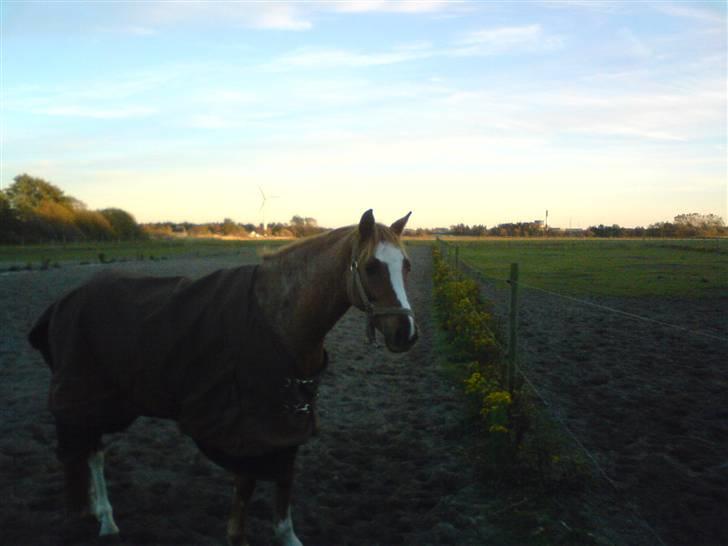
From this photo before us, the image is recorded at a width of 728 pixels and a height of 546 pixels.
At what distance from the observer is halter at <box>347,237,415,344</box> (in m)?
3.12

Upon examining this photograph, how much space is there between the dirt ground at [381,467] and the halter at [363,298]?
4.70 ft

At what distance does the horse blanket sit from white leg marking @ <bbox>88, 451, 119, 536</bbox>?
36 cm

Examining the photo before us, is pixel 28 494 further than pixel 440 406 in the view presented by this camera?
No

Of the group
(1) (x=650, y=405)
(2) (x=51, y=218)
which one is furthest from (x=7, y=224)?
(1) (x=650, y=405)

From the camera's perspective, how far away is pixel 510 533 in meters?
3.71

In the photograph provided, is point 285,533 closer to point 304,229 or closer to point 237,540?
point 237,540

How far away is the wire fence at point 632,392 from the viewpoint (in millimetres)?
4820

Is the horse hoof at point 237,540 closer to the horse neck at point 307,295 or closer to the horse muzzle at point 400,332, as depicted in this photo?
the horse neck at point 307,295

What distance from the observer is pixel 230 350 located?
125 inches

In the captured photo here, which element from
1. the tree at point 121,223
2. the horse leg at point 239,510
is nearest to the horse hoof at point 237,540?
the horse leg at point 239,510

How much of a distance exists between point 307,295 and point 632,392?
5102 millimetres

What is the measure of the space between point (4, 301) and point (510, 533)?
14.6 metres

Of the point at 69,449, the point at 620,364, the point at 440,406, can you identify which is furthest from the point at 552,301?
the point at 69,449

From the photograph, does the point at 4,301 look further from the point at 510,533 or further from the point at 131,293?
the point at 510,533
